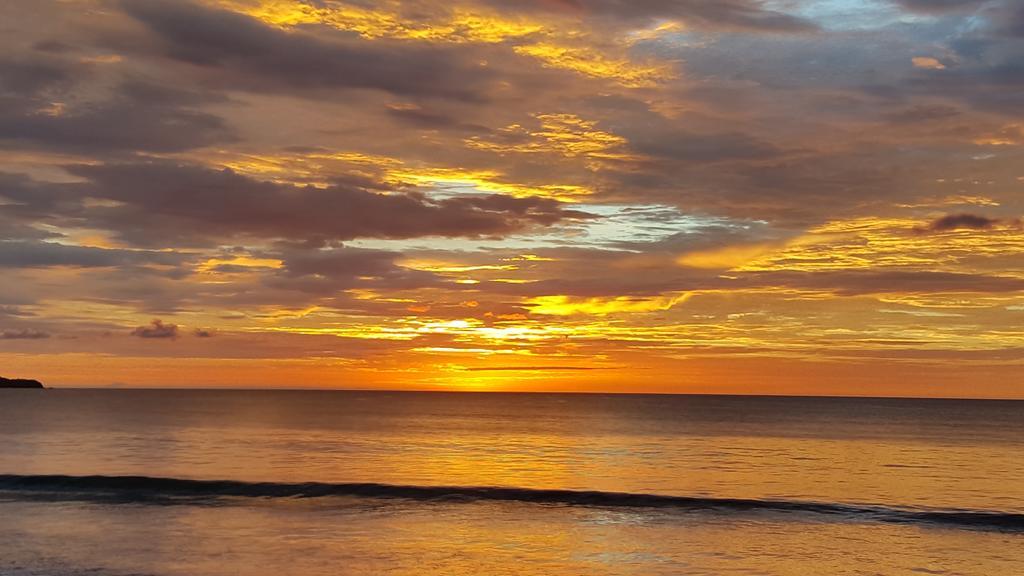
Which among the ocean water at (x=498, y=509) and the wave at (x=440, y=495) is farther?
the wave at (x=440, y=495)

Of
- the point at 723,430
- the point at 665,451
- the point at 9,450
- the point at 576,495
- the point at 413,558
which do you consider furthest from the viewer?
the point at 723,430

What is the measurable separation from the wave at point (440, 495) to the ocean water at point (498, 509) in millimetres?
148

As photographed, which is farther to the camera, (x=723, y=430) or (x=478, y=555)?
(x=723, y=430)

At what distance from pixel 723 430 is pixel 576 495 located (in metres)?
69.2

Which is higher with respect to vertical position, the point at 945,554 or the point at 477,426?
the point at 945,554

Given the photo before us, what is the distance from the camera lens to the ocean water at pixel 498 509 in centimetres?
2738

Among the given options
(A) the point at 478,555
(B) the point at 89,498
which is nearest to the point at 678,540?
(A) the point at 478,555

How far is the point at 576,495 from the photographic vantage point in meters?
42.8

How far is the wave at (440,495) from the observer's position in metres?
37.9

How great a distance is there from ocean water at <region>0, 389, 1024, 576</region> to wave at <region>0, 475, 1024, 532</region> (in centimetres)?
15

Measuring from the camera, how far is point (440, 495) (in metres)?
42.6

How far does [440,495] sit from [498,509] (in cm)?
496

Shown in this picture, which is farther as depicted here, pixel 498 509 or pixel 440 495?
pixel 440 495

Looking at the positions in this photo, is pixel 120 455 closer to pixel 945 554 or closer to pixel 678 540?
pixel 678 540
